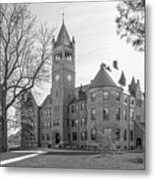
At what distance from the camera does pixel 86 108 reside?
8.96 feet

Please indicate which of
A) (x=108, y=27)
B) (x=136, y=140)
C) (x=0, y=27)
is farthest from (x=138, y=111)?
(x=0, y=27)

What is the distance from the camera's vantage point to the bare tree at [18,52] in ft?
9.34

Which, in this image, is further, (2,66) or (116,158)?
(2,66)

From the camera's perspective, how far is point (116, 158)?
2664 mm

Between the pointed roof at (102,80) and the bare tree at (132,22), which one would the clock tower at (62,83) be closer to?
the pointed roof at (102,80)

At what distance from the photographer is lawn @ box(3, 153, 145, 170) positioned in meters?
2.61

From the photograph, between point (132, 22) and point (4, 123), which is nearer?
point (132, 22)

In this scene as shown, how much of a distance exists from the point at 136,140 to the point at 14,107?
2.95ft

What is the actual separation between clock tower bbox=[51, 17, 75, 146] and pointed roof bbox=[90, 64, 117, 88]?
15cm

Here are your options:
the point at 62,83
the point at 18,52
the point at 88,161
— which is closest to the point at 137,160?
the point at 88,161

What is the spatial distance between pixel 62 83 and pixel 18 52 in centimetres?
41

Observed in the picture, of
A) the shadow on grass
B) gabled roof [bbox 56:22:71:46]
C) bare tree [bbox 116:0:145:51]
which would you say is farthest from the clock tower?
the shadow on grass

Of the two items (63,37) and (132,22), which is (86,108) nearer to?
(63,37)

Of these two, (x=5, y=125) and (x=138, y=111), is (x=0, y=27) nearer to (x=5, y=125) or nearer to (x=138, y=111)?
(x=5, y=125)
